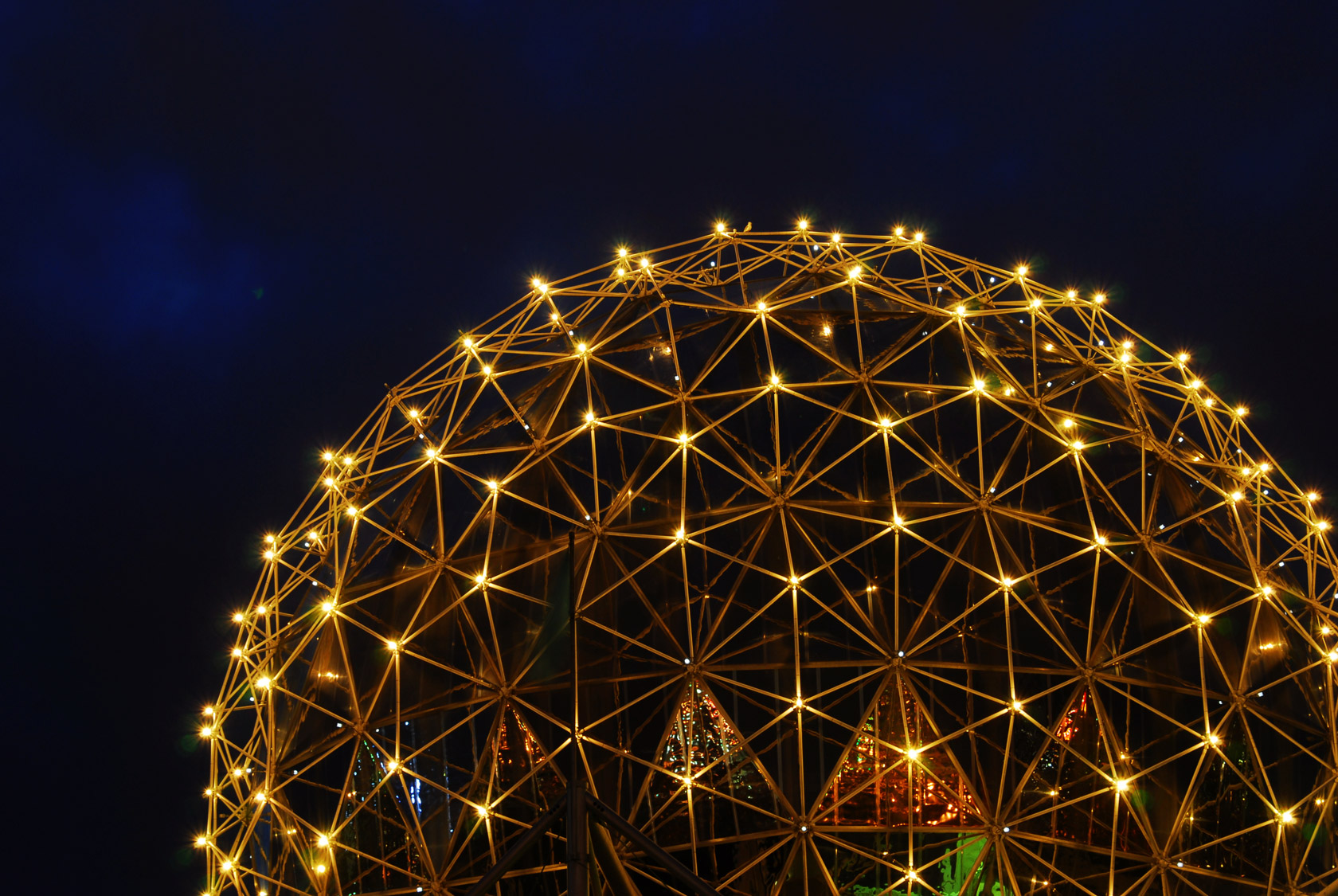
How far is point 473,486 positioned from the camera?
16.6 metres

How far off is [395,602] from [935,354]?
9615 mm

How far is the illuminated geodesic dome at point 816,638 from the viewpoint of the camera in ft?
45.0

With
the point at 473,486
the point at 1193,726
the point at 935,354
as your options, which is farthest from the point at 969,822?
the point at 473,486

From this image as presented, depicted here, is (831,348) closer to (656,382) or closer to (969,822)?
(656,382)

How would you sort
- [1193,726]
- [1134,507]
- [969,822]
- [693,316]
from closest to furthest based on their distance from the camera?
1. [969,822]
2. [1193,726]
3. [1134,507]
4. [693,316]

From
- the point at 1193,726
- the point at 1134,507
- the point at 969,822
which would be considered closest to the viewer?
the point at 969,822

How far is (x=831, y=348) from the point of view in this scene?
16.6m

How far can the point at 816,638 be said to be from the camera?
1415cm

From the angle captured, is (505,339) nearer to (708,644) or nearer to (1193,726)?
(708,644)

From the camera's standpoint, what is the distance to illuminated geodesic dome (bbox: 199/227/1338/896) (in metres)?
13.7

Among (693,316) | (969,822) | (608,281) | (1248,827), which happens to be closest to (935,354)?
(693,316)

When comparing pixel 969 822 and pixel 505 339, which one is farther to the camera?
pixel 505 339

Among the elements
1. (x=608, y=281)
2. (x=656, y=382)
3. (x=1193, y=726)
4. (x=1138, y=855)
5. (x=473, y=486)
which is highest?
(x=608, y=281)

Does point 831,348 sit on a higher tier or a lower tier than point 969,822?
higher
